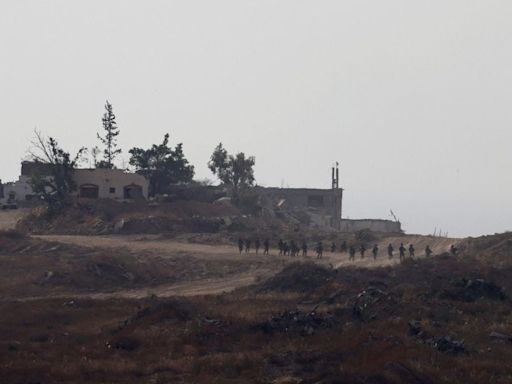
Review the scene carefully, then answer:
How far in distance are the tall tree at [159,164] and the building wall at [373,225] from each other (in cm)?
2080

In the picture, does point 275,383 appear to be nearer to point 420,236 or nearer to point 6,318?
point 6,318

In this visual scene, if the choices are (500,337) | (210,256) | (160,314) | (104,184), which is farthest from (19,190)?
(500,337)

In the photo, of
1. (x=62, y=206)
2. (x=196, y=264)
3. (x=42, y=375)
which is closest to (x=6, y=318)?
(x=42, y=375)

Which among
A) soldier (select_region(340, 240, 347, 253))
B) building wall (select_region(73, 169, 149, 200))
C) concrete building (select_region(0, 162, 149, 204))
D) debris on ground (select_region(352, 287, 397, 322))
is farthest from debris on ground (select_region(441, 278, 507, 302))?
building wall (select_region(73, 169, 149, 200))

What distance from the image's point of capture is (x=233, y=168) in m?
105

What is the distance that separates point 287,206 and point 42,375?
78.9 meters

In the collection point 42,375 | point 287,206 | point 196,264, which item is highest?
point 287,206

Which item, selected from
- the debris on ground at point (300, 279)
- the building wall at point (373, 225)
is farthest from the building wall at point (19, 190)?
the debris on ground at point (300, 279)

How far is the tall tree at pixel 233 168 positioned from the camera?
104875 millimetres

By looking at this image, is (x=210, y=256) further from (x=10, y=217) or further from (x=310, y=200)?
(x=310, y=200)

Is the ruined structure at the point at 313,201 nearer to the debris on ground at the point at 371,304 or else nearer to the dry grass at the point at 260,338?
the dry grass at the point at 260,338

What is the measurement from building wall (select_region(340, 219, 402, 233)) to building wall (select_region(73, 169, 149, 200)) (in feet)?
86.4

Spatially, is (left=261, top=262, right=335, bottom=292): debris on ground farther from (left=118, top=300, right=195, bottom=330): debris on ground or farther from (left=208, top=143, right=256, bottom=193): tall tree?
(left=208, top=143, right=256, bottom=193): tall tree

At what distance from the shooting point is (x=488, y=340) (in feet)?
101
